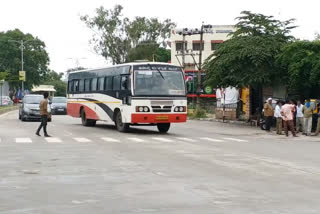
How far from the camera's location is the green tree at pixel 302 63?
2734 centimetres

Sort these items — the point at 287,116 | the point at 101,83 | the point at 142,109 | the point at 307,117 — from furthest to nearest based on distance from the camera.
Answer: the point at 101,83
the point at 307,117
the point at 287,116
the point at 142,109

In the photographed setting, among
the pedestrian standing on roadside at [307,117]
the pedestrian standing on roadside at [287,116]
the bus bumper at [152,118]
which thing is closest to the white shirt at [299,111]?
the pedestrian standing on roadside at [307,117]

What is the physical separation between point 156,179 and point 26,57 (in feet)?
275

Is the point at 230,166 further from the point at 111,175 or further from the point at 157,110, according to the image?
the point at 157,110

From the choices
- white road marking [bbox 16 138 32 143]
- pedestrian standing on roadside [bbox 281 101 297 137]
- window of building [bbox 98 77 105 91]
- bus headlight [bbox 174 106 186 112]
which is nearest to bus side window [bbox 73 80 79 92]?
window of building [bbox 98 77 105 91]

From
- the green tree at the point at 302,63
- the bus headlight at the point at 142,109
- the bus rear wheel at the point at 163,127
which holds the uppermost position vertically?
the green tree at the point at 302,63

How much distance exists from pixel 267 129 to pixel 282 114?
290 centimetres

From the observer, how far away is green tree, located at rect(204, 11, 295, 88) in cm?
3023

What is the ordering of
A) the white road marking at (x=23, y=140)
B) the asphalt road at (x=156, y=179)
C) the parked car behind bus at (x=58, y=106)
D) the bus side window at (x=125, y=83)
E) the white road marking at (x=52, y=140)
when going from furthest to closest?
the parked car behind bus at (x=58, y=106) < the bus side window at (x=125, y=83) < the white road marking at (x=52, y=140) < the white road marking at (x=23, y=140) < the asphalt road at (x=156, y=179)

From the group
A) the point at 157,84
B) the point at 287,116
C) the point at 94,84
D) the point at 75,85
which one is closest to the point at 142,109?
the point at 157,84

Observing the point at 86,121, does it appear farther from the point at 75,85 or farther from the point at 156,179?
the point at 156,179

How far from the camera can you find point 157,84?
77.3ft

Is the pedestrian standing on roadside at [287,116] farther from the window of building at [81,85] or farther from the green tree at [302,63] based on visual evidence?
the window of building at [81,85]

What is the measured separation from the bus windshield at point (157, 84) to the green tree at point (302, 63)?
7101 millimetres
